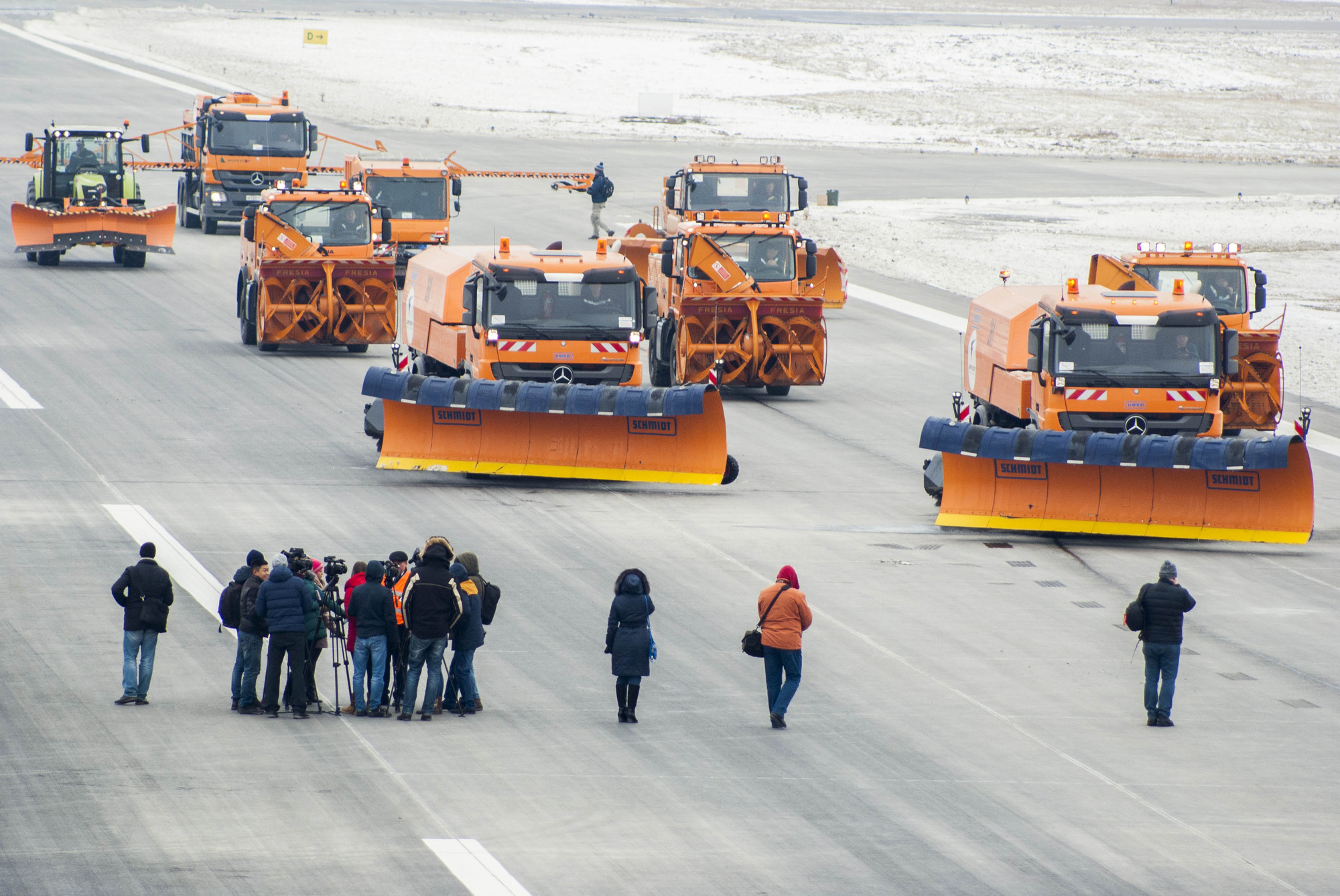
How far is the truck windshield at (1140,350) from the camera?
24.0m

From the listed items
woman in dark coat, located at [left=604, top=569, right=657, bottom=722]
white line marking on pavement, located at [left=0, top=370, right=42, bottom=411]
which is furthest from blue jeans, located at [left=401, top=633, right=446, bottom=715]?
white line marking on pavement, located at [left=0, top=370, right=42, bottom=411]

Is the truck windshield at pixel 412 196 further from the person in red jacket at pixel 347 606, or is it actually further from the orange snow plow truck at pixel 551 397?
the person in red jacket at pixel 347 606

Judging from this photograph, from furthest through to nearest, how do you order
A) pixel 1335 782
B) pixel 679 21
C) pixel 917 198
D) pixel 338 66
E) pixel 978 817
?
pixel 679 21 → pixel 338 66 → pixel 917 198 → pixel 1335 782 → pixel 978 817

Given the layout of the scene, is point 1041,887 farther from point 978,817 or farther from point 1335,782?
point 1335,782

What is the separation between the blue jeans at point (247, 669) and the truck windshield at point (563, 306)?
1045cm

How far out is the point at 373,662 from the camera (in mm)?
15984

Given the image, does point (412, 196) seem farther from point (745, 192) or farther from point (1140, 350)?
point (1140, 350)

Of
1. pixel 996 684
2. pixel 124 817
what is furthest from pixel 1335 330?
pixel 124 817

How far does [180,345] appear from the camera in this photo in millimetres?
34594

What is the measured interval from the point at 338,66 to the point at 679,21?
40.2 meters

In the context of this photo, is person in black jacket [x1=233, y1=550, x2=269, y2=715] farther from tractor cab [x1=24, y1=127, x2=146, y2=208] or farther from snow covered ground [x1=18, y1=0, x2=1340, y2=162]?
snow covered ground [x1=18, y1=0, x2=1340, y2=162]

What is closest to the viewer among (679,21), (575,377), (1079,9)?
(575,377)

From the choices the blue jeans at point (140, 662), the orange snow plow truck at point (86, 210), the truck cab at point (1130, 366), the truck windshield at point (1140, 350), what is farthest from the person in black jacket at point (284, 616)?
the orange snow plow truck at point (86, 210)

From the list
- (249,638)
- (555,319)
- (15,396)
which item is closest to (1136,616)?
(249,638)
